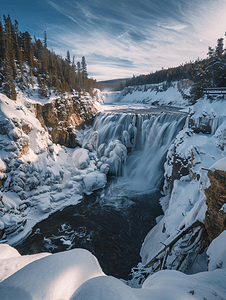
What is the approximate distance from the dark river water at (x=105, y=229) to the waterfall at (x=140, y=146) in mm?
2810

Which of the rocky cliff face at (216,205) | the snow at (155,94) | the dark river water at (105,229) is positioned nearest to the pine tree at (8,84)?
the dark river water at (105,229)

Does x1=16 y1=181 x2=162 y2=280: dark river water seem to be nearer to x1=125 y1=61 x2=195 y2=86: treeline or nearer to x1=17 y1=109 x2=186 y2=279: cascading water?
x1=17 y1=109 x2=186 y2=279: cascading water

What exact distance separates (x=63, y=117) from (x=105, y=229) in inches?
741

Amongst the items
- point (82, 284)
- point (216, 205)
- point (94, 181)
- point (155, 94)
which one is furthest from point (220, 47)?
point (155, 94)

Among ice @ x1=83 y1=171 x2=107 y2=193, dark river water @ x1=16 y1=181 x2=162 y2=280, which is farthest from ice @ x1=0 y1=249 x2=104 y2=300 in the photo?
ice @ x1=83 y1=171 x2=107 y2=193

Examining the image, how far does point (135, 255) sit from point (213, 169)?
7241mm

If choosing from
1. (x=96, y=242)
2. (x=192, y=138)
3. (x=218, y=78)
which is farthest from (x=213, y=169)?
(x=218, y=78)

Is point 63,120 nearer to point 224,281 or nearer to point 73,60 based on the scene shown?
point 224,281

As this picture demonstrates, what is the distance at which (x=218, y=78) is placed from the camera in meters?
19.2

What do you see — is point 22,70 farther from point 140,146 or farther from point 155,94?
point 155,94

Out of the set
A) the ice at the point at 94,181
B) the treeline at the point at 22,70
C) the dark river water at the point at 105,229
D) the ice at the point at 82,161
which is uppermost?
the treeline at the point at 22,70

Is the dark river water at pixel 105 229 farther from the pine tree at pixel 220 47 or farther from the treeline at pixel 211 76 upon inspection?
the pine tree at pixel 220 47

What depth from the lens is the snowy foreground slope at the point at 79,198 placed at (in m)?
1.90

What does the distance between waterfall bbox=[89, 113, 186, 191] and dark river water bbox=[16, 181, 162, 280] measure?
111 inches
